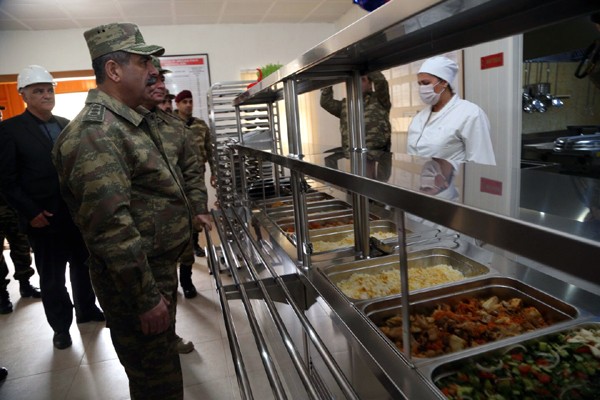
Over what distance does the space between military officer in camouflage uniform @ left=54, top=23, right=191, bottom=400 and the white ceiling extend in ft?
11.9

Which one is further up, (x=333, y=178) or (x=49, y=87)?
(x=49, y=87)

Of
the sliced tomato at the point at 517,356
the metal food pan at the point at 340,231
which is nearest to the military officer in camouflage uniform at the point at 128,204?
the metal food pan at the point at 340,231

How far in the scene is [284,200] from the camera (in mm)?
2893

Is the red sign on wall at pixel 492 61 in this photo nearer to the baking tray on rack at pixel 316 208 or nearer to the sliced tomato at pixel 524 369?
the baking tray on rack at pixel 316 208

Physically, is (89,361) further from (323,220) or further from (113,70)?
(113,70)

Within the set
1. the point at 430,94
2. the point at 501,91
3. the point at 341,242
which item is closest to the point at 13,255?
the point at 341,242

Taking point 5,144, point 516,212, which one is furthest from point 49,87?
point 516,212

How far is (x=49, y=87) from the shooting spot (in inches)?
103

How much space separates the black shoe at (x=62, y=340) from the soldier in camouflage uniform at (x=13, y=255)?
0.91 meters

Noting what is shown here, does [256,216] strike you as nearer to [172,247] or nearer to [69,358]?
[172,247]

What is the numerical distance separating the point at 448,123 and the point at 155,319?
1827 mm

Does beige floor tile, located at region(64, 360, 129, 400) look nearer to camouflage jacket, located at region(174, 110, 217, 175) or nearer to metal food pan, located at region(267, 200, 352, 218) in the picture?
metal food pan, located at region(267, 200, 352, 218)

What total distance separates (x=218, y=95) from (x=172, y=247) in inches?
105

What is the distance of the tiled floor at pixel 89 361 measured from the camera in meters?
2.21
